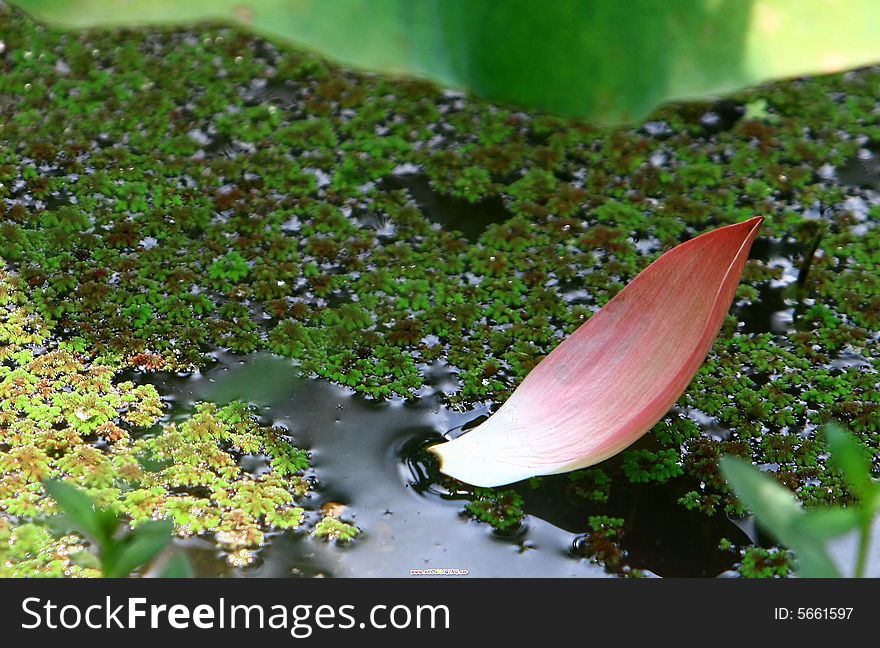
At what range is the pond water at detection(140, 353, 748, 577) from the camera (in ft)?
3.48

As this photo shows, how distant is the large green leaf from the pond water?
0.39 meters

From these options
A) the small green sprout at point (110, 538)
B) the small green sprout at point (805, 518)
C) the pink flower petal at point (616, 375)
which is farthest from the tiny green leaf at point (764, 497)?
the small green sprout at point (110, 538)

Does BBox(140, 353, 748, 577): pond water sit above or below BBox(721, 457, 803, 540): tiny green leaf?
above

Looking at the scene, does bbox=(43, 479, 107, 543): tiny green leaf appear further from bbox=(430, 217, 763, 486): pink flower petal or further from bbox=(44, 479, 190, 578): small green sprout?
bbox=(430, 217, 763, 486): pink flower petal

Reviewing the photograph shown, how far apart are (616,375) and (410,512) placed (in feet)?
0.88

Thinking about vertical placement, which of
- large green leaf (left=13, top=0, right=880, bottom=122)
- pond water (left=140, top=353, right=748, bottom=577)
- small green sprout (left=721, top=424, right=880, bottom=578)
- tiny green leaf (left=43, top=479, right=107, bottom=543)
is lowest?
small green sprout (left=721, top=424, right=880, bottom=578)

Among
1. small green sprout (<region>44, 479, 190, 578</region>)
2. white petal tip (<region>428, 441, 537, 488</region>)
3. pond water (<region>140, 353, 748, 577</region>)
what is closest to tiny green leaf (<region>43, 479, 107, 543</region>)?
small green sprout (<region>44, 479, 190, 578</region>)

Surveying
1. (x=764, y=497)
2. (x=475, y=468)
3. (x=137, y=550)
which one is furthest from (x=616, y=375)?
(x=137, y=550)

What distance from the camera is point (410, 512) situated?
1.10m

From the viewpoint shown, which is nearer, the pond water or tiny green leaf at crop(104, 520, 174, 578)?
tiny green leaf at crop(104, 520, 174, 578)

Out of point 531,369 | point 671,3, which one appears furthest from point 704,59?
point 531,369

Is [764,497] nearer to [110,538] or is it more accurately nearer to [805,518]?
[805,518]

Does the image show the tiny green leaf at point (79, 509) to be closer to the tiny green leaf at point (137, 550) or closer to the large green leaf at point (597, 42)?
the tiny green leaf at point (137, 550)

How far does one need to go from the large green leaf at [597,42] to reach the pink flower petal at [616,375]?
0.20 m
